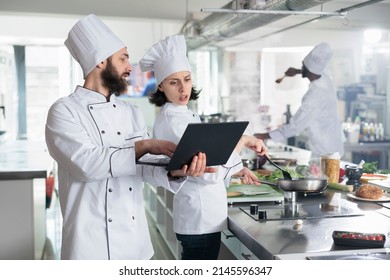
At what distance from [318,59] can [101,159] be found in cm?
288

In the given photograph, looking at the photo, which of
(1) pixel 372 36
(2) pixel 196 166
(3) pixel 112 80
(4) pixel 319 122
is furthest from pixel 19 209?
(1) pixel 372 36

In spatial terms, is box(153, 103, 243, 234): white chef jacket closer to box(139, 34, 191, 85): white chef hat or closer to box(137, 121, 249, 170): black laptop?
box(139, 34, 191, 85): white chef hat

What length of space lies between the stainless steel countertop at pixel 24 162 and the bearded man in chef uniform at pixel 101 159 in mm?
1360

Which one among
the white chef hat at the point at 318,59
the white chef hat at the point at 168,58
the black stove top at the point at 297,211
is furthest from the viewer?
the white chef hat at the point at 318,59

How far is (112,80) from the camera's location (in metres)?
1.92

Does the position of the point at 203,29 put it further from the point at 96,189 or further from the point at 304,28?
the point at 96,189

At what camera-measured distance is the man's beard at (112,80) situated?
1915 millimetres

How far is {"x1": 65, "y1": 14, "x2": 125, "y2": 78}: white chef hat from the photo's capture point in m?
1.91

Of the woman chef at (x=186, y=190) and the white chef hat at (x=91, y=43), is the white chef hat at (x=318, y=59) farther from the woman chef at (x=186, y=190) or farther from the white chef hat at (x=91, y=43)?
the white chef hat at (x=91, y=43)

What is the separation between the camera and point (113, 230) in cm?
188

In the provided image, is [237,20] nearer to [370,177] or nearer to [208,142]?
[370,177]

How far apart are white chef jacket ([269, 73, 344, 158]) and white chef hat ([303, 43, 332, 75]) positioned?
93 millimetres

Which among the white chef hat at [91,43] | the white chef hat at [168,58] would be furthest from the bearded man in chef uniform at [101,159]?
the white chef hat at [168,58]

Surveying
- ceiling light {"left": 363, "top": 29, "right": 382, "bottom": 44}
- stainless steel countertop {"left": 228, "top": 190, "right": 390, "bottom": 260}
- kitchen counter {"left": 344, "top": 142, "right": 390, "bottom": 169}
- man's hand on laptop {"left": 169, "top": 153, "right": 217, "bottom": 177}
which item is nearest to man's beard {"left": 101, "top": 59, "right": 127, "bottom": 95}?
man's hand on laptop {"left": 169, "top": 153, "right": 217, "bottom": 177}
